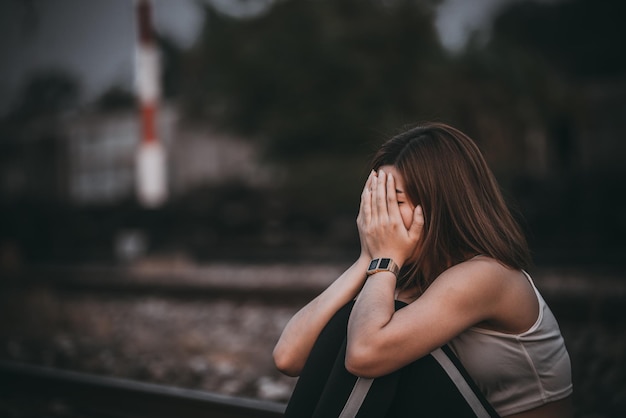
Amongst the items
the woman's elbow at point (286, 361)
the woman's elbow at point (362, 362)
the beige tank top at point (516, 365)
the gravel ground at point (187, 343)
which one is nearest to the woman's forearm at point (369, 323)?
the woman's elbow at point (362, 362)

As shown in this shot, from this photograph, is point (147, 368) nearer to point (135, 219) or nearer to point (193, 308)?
point (193, 308)

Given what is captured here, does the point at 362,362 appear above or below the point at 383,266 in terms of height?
below

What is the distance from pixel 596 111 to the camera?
727 inches

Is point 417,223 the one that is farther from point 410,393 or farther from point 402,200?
point 410,393

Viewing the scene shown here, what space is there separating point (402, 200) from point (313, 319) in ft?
1.70

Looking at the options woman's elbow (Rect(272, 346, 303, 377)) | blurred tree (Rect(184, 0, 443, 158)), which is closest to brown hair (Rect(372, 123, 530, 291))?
woman's elbow (Rect(272, 346, 303, 377))

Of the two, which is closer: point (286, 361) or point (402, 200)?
point (402, 200)

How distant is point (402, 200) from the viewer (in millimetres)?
2031

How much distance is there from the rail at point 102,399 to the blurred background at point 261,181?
0.75 m

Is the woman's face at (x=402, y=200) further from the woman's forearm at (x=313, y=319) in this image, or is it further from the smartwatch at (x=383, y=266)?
the woman's forearm at (x=313, y=319)

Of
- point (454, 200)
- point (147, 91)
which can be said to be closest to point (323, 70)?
point (147, 91)

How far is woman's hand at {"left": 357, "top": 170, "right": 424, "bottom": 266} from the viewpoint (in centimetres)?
201

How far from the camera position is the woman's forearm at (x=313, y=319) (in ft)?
7.21

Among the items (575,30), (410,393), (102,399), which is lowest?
(102,399)
